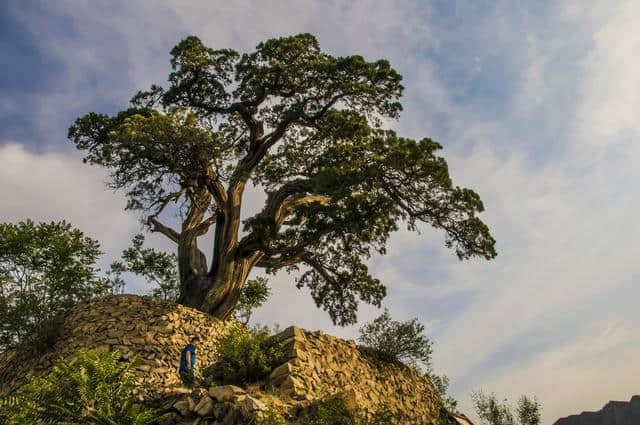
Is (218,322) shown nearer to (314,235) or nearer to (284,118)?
(314,235)

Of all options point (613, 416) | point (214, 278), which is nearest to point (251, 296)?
point (214, 278)

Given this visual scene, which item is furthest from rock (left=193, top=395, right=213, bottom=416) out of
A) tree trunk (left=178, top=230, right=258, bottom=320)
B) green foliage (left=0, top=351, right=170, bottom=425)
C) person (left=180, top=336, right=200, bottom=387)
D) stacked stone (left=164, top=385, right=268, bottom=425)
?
tree trunk (left=178, top=230, right=258, bottom=320)

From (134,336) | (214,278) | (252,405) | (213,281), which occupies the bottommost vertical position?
(252,405)

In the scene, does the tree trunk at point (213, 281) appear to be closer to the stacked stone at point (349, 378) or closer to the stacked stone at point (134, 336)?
the stacked stone at point (134, 336)

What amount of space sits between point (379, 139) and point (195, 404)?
10777 mm

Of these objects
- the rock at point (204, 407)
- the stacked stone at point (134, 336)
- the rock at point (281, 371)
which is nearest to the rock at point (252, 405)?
the rock at point (204, 407)

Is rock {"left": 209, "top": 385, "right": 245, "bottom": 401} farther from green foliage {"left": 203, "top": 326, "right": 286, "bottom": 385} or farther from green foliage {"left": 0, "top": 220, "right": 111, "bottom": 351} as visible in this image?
green foliage {"left": 0, "top": 220, "right": 111, "bottom": 351}

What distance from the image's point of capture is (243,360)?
1046 centimetres

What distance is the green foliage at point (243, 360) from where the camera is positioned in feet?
33.8

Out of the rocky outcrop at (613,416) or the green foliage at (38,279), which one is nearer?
the green foliage at (38,279)

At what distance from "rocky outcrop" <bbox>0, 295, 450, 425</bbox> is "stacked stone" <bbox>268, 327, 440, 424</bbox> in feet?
0.10

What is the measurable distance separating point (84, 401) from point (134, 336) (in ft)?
21.5

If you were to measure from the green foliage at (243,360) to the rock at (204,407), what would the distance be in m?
1.89

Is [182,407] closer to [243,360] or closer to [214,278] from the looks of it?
[243,360]
